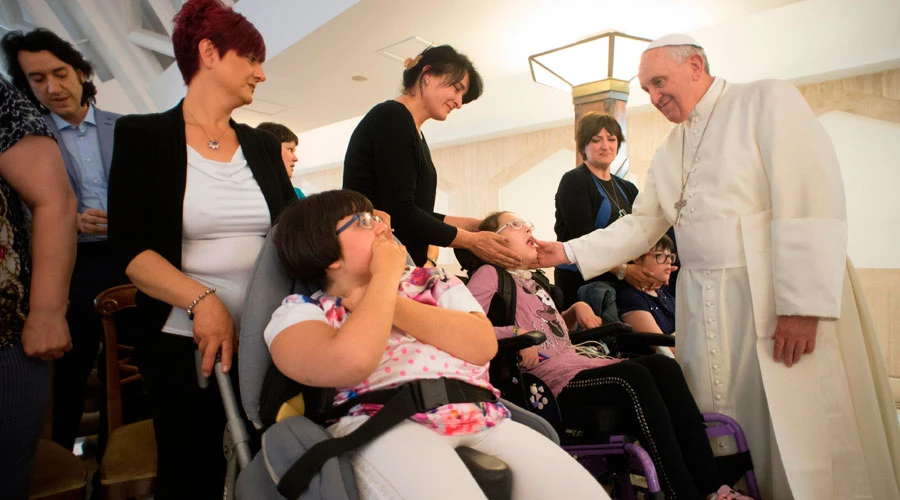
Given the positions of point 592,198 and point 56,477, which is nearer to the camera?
point 56,477

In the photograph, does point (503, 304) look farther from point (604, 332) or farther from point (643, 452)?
point (643, 452)

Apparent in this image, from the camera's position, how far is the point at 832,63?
518 cm

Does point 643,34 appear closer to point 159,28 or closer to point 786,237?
point 786,237

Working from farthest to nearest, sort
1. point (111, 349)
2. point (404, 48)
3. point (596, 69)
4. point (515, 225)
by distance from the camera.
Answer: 1. point (404, 48)
2. point (596, 69)
3. point (515, 225)
4. point (111, 349)

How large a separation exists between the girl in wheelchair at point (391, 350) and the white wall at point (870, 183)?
5.33 meters

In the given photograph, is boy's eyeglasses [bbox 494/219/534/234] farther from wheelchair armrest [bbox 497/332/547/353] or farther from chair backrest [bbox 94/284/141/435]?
chair backrest [bbox 94/284/141/435]

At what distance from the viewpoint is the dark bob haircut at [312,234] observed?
1.41 meters

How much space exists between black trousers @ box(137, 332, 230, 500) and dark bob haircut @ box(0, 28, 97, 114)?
1.72m

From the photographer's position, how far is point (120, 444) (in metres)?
1.90

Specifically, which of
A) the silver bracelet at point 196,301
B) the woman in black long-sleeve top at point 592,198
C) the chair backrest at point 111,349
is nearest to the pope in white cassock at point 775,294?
the woman in black long-sleeve top at point 592,198

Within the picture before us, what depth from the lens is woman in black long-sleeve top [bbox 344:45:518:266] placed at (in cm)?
216

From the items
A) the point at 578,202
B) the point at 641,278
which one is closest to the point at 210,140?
the point at 578,202

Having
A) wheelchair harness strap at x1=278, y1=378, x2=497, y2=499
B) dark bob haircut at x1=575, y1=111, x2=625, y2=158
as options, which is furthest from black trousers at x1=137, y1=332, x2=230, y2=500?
dark bob haircut at x1=575, y1=111, x2=625, y2=158

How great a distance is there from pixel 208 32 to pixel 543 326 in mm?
1583
